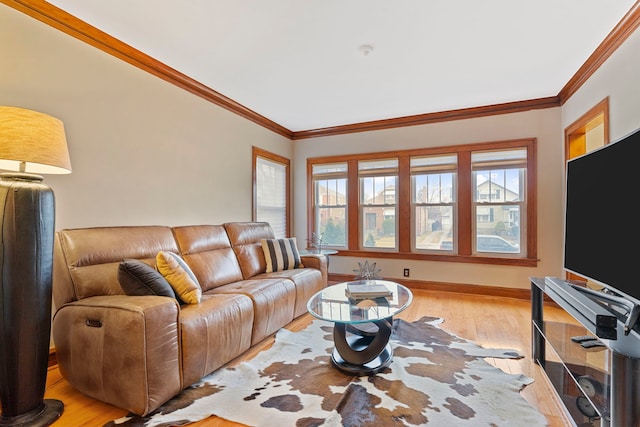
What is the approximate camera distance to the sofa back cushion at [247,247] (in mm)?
3375

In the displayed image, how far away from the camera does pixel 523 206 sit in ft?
13.2

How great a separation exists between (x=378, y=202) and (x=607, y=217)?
3.25 metres

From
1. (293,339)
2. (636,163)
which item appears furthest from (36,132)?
(636,163)

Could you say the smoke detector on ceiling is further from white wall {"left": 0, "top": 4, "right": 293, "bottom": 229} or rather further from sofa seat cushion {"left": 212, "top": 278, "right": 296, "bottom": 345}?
sofa seat cushion {"left": 212, "top": 278, "right": 296, "bottom": 345}

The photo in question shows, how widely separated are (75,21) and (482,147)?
4444 millimetres

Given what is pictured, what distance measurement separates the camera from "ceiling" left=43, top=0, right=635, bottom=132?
2154 mm

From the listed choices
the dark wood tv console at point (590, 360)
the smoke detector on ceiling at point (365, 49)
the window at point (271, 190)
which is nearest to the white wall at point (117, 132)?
the window at point (271, 190)

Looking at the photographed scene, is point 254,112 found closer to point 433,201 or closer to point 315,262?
point 315,262

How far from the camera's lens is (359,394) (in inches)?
73.3

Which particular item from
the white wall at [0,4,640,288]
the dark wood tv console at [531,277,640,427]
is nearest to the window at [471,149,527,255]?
the white wall at [0,4,640,288]

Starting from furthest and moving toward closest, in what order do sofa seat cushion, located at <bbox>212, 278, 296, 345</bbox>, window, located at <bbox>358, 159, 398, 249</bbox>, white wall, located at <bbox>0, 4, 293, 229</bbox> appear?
window, located at <bbox>358, 159, 398, 249</bbox>
sofa seat cushion, located at <bbox>212, 278, 296, 345</bbox>
white wall, located at <bbox>0, 4, 293, 229</bbox>

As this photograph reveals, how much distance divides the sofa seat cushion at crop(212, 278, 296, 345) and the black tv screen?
224 centimetres

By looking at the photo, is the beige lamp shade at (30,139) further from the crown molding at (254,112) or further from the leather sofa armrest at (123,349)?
the crown molding at (254,112)

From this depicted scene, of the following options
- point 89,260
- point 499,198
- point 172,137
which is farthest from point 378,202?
point 89,260
